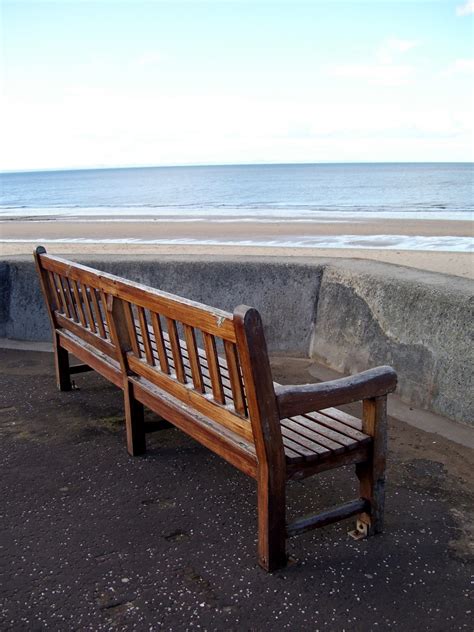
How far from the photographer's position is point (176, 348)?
10.2 ft

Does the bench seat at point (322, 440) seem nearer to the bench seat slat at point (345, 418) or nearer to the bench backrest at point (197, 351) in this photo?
the bench seat slat at point (345, 418)

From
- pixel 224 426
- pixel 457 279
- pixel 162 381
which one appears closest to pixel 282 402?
pixel 224 426

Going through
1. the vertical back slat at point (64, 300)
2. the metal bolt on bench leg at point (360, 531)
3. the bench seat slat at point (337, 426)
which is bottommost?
the metal bolt on bench leg at point (360, 531)

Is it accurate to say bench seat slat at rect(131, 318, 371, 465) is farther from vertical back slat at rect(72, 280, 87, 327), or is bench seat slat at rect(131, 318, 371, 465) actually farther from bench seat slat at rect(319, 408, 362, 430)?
vertical back slat at rect(72, 280, 87, 327)

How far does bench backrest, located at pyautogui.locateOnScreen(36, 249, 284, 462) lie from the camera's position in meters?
2.47

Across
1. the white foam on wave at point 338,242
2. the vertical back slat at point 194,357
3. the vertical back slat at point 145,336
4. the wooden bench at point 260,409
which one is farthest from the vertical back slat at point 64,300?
the white foam on wave at point 338,242

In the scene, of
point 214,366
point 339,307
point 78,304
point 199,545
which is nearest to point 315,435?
point 214,366

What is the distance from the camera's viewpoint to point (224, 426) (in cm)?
293

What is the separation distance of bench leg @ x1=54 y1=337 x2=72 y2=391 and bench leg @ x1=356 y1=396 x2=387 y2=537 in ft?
8.94

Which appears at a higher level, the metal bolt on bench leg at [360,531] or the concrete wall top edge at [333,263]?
the concrete wall top edge at [333,263]

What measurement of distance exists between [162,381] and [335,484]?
106cm

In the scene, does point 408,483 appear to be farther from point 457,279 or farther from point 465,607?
point 457,279

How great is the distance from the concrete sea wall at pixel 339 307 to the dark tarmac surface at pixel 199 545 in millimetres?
460

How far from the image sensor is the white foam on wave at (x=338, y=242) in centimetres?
1639
